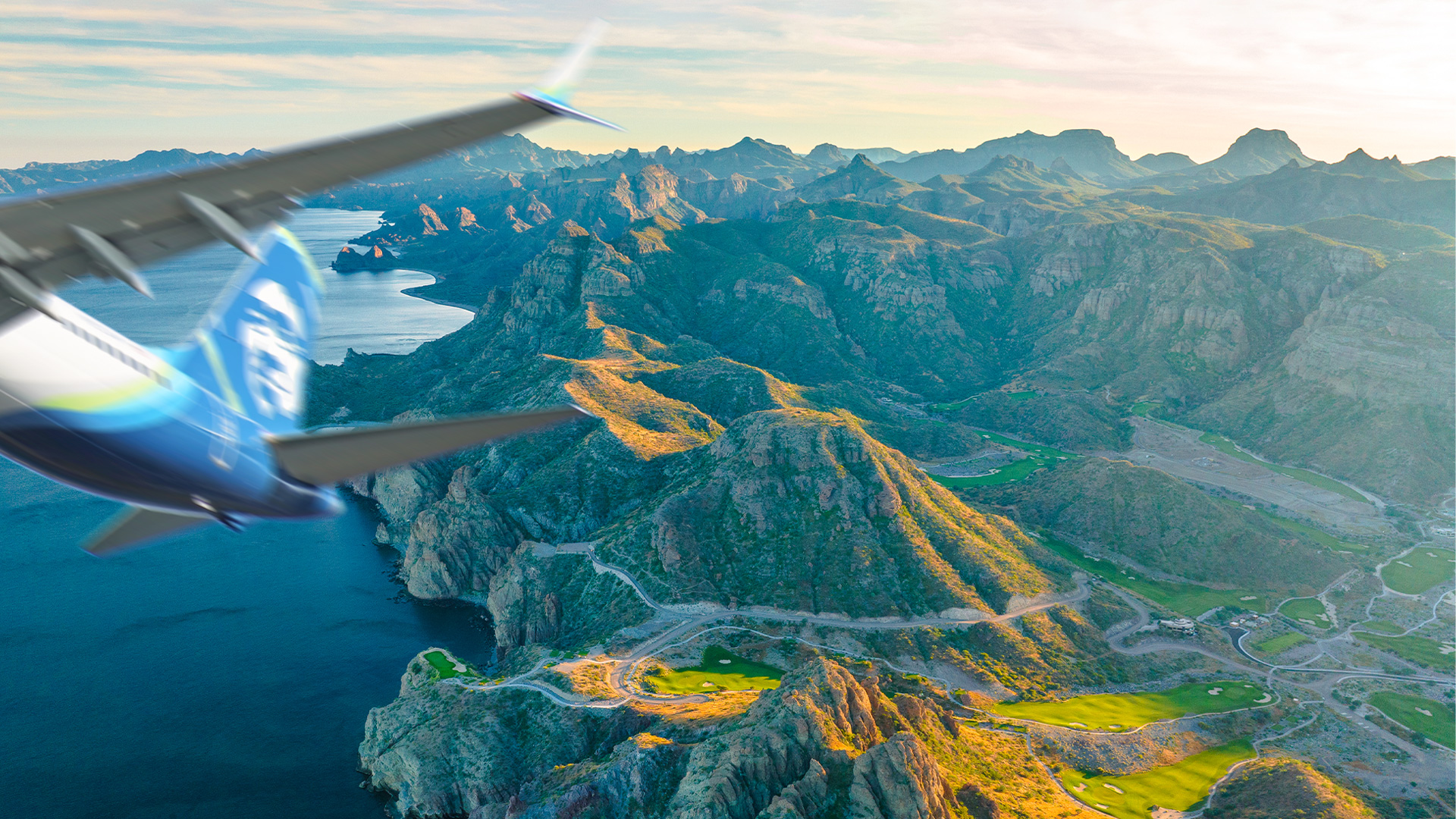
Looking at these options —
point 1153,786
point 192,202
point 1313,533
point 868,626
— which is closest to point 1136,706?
point 1153,786

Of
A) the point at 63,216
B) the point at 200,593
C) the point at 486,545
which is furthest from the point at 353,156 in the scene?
the point at 200,593

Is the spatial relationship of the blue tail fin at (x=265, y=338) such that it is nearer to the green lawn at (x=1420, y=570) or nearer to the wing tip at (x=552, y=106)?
the wing tip at (x=552, y=106)

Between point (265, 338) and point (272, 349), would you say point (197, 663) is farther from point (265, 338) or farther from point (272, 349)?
point (265, 338)

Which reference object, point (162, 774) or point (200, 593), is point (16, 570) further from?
point (162, 774)

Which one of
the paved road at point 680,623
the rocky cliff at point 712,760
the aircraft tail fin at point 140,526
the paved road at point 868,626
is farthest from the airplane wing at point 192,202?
the paved road at point 868,626

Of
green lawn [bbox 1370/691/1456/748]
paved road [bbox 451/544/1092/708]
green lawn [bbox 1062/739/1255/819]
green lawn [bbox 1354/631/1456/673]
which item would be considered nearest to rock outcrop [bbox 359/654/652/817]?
paved road [bbox 451/544/1092/708]

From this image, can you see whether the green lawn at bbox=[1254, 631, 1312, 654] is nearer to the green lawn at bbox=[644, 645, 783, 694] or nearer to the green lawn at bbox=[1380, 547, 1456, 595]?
the green lawn at bbox=[1380, 547, 1456, 595]
